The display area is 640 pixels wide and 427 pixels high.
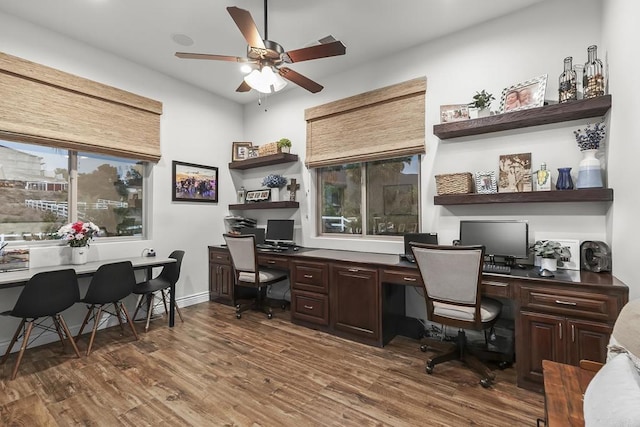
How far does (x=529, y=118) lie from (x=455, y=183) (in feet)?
2.59

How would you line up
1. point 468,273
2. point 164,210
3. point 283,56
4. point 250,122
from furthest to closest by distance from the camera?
point 250,122
point 164,210
point 283,56
point 468,273

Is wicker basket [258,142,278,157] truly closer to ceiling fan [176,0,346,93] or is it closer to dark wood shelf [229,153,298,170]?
dark wood shelf [229,153,298,170]

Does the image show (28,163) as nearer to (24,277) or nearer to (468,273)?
(24,277)

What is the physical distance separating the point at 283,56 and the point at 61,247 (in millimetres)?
3031

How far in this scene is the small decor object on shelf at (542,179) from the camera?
8.53 feet

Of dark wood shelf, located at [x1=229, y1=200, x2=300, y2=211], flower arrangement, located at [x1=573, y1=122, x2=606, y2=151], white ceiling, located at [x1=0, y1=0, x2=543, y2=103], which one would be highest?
white ceiling, located at [x1=0, y1=0, x2=543, y2=103]

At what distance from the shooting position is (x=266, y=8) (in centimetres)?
270

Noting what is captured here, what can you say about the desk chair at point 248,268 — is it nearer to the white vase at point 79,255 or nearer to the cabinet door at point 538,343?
the white vase at point 79,255

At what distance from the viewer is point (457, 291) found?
2352mm

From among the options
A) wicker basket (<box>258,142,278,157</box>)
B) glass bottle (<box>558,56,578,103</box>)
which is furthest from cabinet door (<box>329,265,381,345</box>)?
glass bottle (<box>558,56,578,103</box>)

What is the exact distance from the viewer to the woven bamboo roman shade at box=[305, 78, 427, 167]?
342 cm

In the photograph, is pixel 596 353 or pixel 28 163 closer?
pixel 596 353

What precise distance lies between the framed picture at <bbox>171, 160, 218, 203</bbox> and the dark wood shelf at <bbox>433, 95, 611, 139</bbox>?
10.8 feet

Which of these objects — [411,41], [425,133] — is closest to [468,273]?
[425,133]
